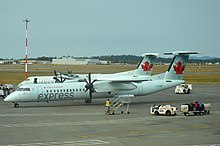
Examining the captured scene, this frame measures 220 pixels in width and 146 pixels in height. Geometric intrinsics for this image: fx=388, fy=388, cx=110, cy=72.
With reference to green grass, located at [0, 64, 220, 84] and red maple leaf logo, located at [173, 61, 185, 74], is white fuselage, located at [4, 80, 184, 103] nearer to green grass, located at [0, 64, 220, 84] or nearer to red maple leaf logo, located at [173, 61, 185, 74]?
red maple leaf logo, located at [173, 61, 185, 74]

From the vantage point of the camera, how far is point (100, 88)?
4612 cm

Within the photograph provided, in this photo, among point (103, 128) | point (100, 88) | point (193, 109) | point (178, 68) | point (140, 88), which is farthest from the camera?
point (178, 68)

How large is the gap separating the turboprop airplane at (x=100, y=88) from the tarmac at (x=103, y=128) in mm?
2913

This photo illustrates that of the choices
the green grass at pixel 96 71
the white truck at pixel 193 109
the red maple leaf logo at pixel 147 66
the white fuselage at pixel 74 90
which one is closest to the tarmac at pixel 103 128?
the white truck at pixel 193 109

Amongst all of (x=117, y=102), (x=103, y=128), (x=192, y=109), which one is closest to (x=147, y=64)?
(x=117, y=102)

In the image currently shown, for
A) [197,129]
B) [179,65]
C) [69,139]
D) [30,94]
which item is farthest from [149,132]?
[179,65]

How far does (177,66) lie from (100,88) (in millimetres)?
10630

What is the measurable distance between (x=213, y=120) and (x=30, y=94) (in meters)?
20.3

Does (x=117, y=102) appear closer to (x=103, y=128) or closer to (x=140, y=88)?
(x=140, y=88)

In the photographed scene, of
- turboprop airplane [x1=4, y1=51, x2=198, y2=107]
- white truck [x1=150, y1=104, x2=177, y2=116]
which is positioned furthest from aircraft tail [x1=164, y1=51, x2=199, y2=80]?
white truck [x1=150, y1=104, x2=177, y2=116]

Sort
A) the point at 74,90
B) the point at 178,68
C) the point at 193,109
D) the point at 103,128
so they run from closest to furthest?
Result: the point at 103,128 → the point at 193,109 → the point at 74,90 → the point at 178,68

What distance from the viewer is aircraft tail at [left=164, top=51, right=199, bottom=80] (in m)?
49.2

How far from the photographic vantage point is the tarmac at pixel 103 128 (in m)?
23.1

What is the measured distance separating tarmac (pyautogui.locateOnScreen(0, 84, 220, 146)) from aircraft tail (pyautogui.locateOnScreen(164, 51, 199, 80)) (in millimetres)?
10172
